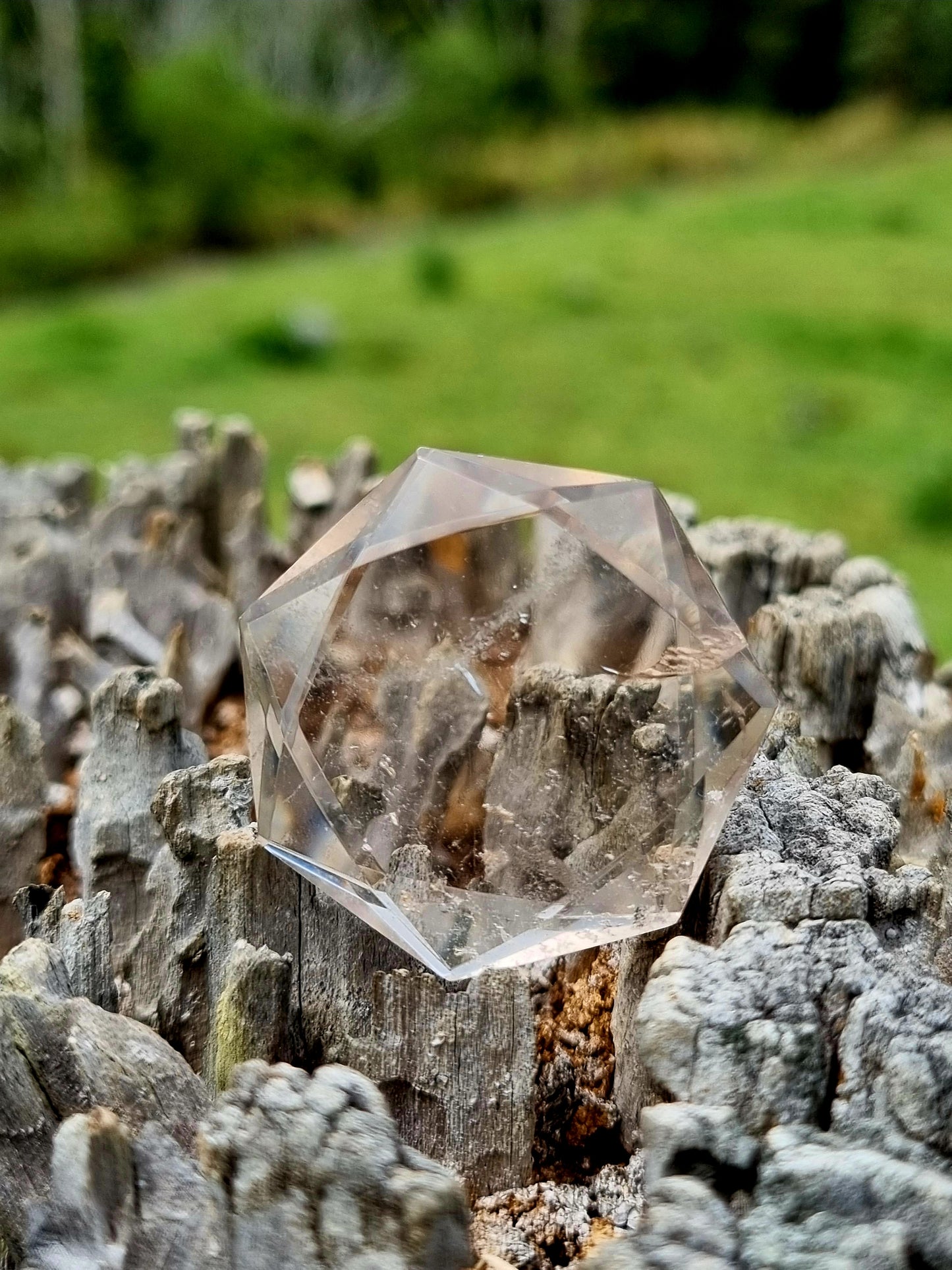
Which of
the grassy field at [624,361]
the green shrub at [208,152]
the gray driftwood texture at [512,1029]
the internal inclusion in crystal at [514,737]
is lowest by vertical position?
the grassy field at [624,361]

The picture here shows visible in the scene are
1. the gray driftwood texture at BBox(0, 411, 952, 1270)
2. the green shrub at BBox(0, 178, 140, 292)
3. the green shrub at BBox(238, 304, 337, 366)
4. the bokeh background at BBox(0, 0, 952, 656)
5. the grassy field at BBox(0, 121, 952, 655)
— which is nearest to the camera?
the gray driftwood texture at BBox(0, 411, 952, 1270)

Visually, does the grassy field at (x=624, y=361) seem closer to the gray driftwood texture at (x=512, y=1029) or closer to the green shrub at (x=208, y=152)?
the green shrub at (x=208, y=152)

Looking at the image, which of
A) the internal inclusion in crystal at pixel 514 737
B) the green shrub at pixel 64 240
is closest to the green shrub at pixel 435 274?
the green shrub at pixel 64 240

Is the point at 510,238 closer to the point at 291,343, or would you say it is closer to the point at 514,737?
the point at 291,343

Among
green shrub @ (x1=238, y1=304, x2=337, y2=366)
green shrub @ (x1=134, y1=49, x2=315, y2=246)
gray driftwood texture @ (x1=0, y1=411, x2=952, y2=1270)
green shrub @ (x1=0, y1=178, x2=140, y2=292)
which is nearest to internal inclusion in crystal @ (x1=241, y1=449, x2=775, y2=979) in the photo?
gray driftwood texture @ (x1=0, y1=411, x2=952, y2=1270)

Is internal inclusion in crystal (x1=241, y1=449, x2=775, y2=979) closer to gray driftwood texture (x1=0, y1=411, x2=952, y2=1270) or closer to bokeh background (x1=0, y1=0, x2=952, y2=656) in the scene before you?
gray driftwood texture (x1=0, y1=411, x2=952, y2=1270)

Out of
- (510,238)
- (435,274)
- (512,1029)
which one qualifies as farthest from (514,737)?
(510,238)
